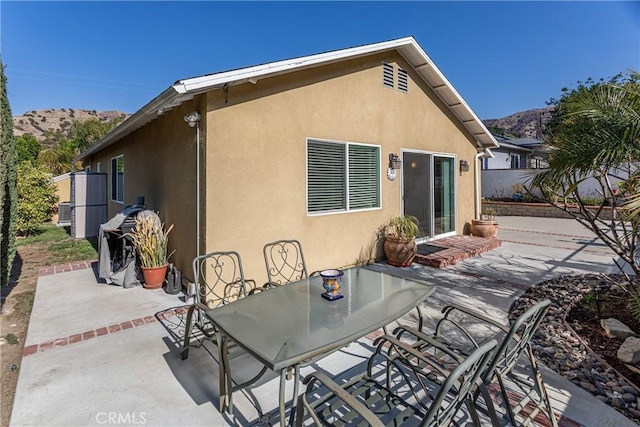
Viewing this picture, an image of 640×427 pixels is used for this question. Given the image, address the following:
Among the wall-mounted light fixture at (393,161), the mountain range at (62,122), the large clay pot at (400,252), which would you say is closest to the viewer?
the large clay pot at (400,252)

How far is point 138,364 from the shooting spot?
10.7 feet

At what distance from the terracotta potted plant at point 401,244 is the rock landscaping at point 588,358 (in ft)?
8.03

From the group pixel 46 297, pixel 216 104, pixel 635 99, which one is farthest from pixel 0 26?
pixel 635 99

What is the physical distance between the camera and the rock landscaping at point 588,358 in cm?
276

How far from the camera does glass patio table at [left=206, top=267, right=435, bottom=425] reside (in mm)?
2059

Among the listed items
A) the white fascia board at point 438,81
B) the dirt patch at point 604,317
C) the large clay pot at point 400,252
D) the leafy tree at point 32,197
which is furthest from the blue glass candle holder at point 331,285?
the leafy tree at point 32,197

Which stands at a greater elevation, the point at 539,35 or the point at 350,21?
the point at 350,21

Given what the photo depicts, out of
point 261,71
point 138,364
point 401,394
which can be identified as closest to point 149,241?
point 138,364

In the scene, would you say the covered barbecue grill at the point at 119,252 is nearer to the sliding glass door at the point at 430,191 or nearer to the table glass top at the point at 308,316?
the table glass top at the point at 308,316

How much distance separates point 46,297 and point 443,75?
31.9 ft

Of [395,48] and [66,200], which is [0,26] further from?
[66,200]

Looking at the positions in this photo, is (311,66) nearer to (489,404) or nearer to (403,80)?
(403,80)

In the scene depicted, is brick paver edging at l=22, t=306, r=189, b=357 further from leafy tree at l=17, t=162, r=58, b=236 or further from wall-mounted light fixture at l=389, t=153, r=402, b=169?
leafy tree at l=17, t=162, r=58, b=236

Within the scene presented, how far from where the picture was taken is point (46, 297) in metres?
5.20
